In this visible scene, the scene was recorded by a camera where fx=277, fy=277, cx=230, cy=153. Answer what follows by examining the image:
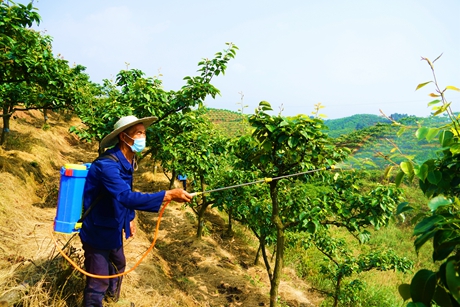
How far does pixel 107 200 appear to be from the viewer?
2.69m

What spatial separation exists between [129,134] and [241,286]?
537 cm

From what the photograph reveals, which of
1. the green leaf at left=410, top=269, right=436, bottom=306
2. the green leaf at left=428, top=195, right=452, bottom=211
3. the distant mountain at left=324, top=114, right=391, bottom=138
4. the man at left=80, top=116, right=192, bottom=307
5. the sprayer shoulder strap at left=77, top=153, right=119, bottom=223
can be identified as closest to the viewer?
the green leaf at left=410, top=269, right=436, bottom=306

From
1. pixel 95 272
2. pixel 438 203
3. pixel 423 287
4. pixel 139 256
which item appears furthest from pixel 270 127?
pixel 139 256

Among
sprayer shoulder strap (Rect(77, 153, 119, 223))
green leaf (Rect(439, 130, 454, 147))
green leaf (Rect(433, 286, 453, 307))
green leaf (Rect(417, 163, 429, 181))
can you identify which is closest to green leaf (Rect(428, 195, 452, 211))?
green leaf (Rect(417, 163, 429, 181))

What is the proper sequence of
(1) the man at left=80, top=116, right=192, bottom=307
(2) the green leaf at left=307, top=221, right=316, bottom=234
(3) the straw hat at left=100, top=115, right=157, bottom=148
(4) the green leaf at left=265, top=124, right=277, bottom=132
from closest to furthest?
1. (1) the man at left=80, top=116, right=192, bottom=307
2. (3) the straw hat at left=100, top=115, right=157, bottom=148
3. (4) the green leaf at left=265, top=124, right=277, bottom=132
4. (2) the green leaf at left=307, top=221, right=316, bottom=234

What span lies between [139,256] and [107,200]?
3476 millimetres

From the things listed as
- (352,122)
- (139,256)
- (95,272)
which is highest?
(352,122)

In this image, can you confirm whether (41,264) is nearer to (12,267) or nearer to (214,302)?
(12,267)

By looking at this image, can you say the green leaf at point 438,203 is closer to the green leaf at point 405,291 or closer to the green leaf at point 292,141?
the green leaf at point 405,291

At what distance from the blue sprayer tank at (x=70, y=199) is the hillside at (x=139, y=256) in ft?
1.32

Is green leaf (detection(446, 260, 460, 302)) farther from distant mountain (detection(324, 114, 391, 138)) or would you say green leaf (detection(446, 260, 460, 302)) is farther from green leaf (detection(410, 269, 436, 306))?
distant mountain (detection(324, 114, 391, 138))

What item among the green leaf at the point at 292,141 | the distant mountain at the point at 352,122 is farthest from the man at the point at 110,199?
the distant mountain at the point at 352,122

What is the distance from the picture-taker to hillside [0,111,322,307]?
3162 millimetres

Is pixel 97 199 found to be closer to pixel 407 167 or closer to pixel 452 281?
pixel 407 167
